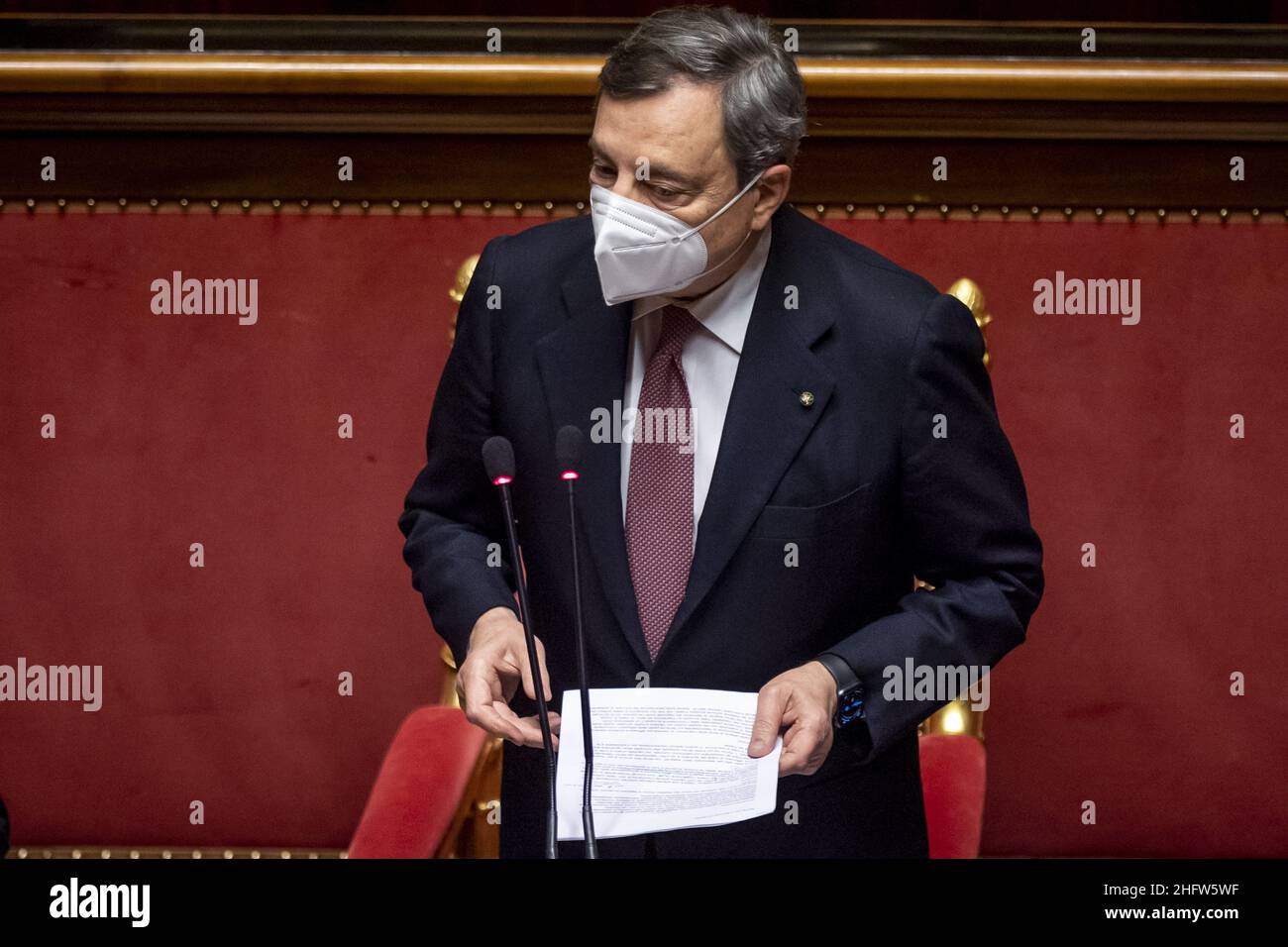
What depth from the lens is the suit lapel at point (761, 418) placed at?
1159 millimetres

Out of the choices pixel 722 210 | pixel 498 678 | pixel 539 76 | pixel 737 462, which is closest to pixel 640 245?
pixel 722 210

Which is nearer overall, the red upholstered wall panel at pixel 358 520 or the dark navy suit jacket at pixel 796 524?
the dark navy suit jacket at pixel 796 524

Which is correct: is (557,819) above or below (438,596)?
below

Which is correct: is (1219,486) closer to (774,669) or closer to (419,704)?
(774,669)

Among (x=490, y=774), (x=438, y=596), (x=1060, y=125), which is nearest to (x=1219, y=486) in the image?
(x=1060, y=125)

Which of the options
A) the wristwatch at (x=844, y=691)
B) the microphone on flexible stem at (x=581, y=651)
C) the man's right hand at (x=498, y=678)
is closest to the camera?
the microphone on flexible stem at (x=581, y=651)

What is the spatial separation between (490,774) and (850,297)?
716 mm

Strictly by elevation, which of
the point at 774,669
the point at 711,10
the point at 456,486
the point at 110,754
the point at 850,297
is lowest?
the point at 110,754

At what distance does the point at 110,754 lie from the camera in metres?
2.04

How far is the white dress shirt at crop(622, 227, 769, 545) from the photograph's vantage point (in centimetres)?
120

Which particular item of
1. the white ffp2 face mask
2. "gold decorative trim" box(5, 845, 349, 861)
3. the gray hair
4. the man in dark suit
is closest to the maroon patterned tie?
the man in dark suit

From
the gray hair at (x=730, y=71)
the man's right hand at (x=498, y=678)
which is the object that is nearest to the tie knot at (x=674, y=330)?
the gray hair at (x=730, y=71)

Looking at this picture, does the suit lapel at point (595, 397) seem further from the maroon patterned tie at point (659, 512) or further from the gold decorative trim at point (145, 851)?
the gold decorative trim at point (145, 851)

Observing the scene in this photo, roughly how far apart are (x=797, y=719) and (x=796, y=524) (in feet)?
0.62
